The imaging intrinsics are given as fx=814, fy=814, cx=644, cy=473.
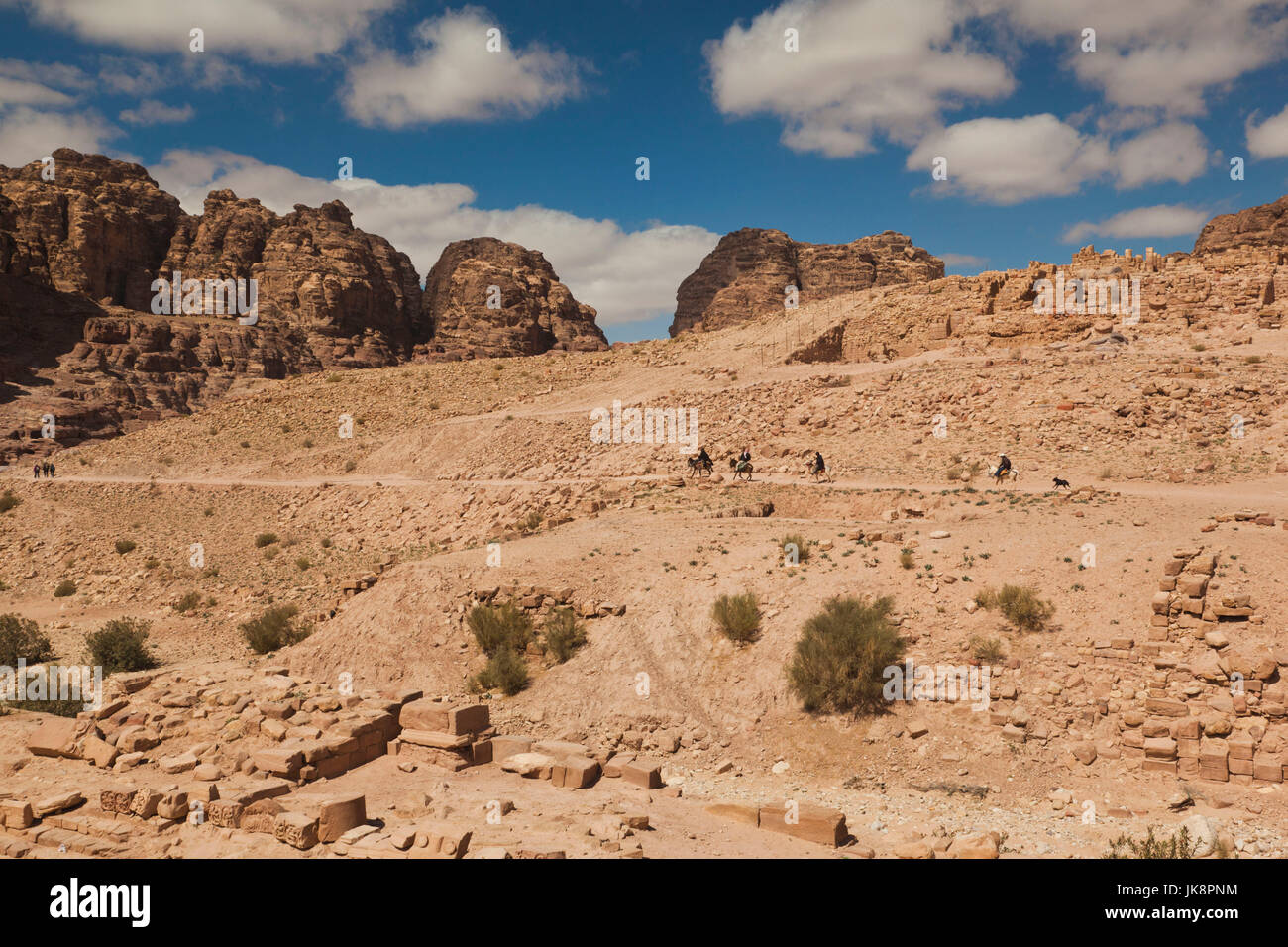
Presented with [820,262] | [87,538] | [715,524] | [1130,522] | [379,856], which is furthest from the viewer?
[820,262]

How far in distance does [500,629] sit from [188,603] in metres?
11.5

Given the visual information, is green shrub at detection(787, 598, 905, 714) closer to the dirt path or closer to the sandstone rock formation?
the dirt path

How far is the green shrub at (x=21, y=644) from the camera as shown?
19109mm

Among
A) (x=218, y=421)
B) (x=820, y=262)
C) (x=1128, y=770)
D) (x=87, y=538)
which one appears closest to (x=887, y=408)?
(x=1128, y=770)

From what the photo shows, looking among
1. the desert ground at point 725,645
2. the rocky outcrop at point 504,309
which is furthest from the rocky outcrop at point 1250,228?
the rocky outcrop at point 504,309

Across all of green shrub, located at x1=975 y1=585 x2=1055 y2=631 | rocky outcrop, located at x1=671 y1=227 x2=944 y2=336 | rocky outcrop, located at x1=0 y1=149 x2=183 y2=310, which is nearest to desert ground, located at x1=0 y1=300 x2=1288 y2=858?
green shrub, located at x1=975 y1=585 x2=1055 y2=631

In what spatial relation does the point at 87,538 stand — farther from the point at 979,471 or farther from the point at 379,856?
the point at 979,471

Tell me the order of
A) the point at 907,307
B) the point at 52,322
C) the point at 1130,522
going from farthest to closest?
the point at 52,322 < the point at 907,307 < the point at 1130,522

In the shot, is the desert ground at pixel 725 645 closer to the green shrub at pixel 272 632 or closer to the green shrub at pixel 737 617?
the green shrub at pixel 737 617

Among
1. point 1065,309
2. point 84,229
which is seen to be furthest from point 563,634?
point 84,229

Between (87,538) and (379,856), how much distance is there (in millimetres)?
27697

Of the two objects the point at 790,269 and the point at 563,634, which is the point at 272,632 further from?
the point at 790,269

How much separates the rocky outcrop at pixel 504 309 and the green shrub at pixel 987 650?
237 feet

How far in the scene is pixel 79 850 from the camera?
8297 millimetres
